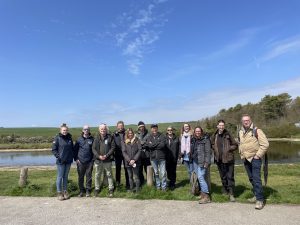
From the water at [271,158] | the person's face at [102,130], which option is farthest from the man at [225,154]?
the water at [271,158]

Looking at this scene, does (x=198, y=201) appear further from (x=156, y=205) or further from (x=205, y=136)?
(x=205, y=136)

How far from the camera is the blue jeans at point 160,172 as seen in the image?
10.4 m

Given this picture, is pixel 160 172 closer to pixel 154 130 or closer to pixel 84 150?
pixel 154 130

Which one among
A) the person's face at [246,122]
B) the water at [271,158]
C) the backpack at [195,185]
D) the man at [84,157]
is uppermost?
the person's face at [246,122]

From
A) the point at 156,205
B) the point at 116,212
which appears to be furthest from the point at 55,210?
the point at 156,205

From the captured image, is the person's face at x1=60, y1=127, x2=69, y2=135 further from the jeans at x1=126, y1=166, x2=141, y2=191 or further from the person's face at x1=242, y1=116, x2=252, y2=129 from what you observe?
the person's face at x1=242, y1=116, x2=252, y2=129

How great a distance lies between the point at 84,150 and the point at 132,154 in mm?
1449

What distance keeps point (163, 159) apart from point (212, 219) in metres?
3.27

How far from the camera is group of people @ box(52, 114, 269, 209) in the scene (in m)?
9.39

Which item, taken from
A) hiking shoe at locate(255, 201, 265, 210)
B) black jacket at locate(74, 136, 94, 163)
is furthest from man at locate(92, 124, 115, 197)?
hiking shoe at locate(255, 201, 265, 210)

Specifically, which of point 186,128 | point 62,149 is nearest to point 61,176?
point 62,149

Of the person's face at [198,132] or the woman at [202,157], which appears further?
the person's face at [198,132]

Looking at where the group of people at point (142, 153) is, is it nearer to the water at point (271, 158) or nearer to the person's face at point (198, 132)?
the person's face at point (198, 132)

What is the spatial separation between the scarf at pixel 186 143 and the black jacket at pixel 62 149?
340cm
